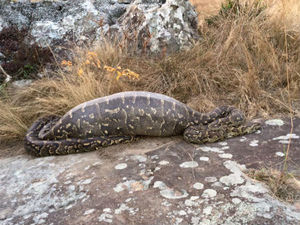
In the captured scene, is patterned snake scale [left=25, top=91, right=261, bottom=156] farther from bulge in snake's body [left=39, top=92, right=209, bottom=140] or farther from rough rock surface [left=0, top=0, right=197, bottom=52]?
rough rock surface [left=0, top=0, right=197, bottom=52]

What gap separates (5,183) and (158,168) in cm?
206

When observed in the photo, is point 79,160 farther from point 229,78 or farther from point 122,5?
point 122,5

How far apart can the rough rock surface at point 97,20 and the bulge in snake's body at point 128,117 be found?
99.1 inches

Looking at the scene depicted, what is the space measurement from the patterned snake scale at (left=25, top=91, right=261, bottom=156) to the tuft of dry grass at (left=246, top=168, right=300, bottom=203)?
A: 127 cm

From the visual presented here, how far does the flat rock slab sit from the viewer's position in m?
2.83

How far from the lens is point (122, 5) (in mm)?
8219

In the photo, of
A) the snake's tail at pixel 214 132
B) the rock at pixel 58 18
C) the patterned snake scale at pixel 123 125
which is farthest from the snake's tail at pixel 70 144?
the rock at pixel 58 18

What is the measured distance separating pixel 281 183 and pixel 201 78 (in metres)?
3.41

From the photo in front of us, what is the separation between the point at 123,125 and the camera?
4617 mm

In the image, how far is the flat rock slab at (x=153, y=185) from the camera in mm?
2826

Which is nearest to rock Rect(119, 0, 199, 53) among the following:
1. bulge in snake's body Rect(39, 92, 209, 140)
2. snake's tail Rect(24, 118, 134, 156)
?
bulge in snake's body Rect(39, 92, 209, 140)

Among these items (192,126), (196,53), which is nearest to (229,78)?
(196,53)

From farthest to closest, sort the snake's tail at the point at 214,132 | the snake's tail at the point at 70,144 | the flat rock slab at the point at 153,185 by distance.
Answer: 1. the snake's tail at the point at 70,144
2. the snake's tail at the point at 214,132
3. the flat rock slab at the point at 153,185

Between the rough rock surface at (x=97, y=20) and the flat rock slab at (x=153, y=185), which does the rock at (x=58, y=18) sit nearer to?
the rough rock surface at (x=97, y=20)
